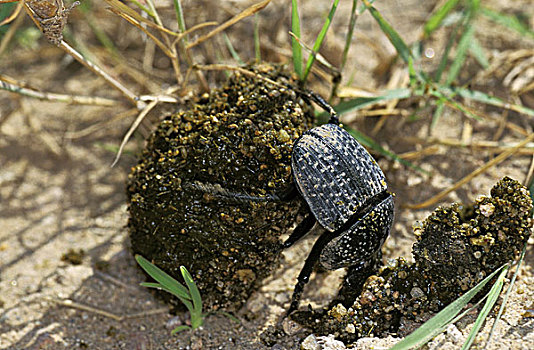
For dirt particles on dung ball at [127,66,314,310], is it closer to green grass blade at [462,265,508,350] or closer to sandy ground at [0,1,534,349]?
sandy ground at [0,1,534,349]

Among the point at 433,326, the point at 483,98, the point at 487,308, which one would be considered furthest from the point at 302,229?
the point at 483,98

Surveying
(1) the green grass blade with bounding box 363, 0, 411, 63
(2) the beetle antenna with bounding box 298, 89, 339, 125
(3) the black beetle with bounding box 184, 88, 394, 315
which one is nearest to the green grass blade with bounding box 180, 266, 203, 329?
(3) the black beetle with bounding box 184, 88, 394, 315

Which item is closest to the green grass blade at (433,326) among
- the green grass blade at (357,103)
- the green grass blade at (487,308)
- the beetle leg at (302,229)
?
the green grass blade at (487,308)

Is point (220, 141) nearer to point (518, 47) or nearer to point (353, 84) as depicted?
point (353, 84)

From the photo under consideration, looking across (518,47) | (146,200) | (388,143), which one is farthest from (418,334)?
(518,47)

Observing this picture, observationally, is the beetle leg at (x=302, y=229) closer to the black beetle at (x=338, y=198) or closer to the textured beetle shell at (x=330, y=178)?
the black beetle at (x=338, y=198)

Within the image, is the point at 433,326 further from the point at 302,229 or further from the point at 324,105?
the point at 324,105
